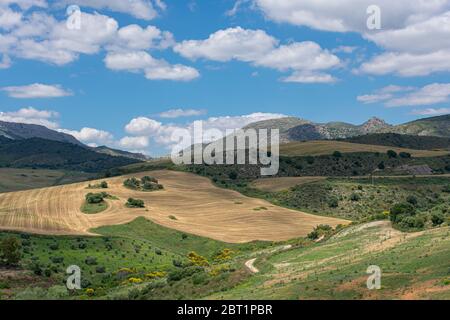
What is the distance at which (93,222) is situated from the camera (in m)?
92.0

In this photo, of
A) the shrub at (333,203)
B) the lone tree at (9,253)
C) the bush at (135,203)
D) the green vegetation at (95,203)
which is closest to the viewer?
the lone tree at (9,253)

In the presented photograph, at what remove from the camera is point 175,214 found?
336 feet

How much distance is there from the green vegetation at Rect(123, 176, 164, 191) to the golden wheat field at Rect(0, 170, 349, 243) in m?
2.02

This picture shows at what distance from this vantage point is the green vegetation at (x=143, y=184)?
411ft

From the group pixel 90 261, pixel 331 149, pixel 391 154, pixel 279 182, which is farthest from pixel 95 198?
pixel 391 154

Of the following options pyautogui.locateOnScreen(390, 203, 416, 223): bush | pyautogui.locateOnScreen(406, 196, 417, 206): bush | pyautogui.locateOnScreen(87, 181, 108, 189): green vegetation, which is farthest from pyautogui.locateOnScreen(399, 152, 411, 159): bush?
pyautogui.locateOnScreen(390, 203, 416, 223): bush

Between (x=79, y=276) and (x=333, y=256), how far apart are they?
93.7 ft

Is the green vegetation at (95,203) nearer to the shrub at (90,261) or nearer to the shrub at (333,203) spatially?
the shrub at (90,261)

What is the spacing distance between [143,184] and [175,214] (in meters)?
28.6

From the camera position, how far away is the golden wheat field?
87688 millimetres

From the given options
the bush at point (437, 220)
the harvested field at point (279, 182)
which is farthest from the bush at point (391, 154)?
the bush at point (437, 220)

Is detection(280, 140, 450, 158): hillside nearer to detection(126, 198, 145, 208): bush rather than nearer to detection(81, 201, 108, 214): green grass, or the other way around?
detection(126, 198, 145, 208): bush

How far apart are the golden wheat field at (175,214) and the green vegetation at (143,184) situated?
6.63ft
